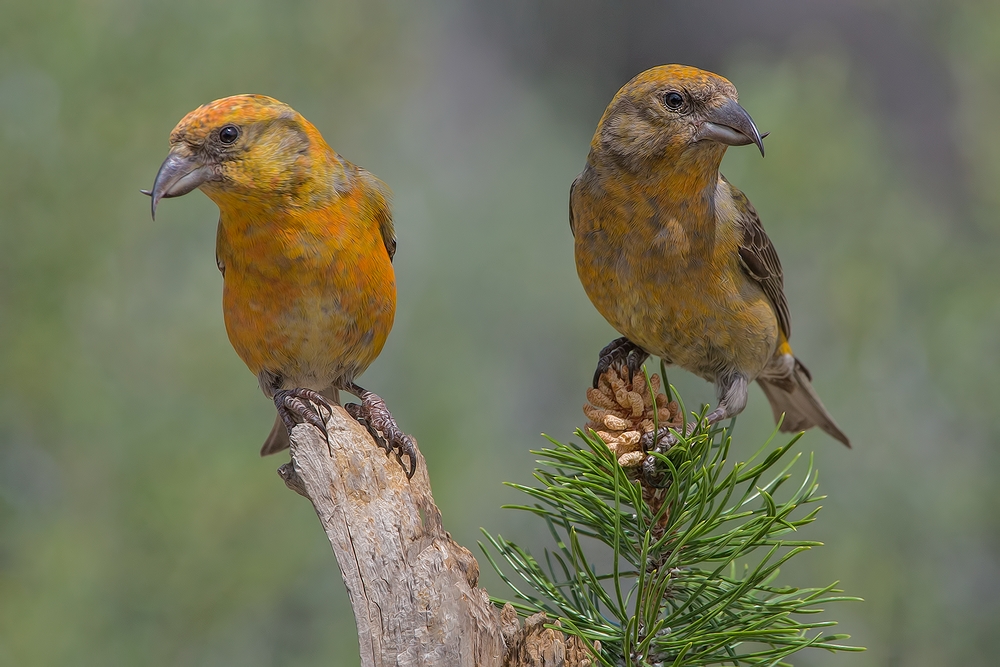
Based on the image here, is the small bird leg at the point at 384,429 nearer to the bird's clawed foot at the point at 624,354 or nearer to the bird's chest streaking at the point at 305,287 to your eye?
the bird's chest streaking at the point at 305,287

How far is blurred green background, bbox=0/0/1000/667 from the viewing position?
299 centimetres

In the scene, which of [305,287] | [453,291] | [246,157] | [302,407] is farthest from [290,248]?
[453,291]

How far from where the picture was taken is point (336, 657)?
325cm

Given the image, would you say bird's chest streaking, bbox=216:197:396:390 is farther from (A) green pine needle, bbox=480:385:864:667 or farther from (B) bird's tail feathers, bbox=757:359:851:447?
(B) bird's tail feathers, bbox=757:359:851:447

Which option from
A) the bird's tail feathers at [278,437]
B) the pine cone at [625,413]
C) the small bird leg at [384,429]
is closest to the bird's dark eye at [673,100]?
the pine cone at [625,413]

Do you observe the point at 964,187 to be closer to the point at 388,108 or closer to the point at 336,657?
the point at 388,108

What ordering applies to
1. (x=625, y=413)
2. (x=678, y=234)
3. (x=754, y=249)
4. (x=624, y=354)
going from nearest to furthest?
(x=625, y=413) → (x=678, y=234) → (x=754, y=249) → (x=624, y=354)

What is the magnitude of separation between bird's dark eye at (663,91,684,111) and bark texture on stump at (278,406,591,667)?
0.93m

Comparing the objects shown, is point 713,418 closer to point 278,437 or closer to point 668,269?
point 668,269

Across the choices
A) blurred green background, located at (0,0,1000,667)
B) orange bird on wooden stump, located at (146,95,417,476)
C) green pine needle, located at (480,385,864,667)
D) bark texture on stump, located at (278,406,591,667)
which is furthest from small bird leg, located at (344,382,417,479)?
blurred green background, located at (0,0,1000,667)

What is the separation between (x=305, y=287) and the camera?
1.66 metres

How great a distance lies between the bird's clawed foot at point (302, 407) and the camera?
1.51 m

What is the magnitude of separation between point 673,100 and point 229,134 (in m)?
0.89

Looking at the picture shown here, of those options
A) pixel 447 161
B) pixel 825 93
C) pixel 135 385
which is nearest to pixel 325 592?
pixel 135 385
